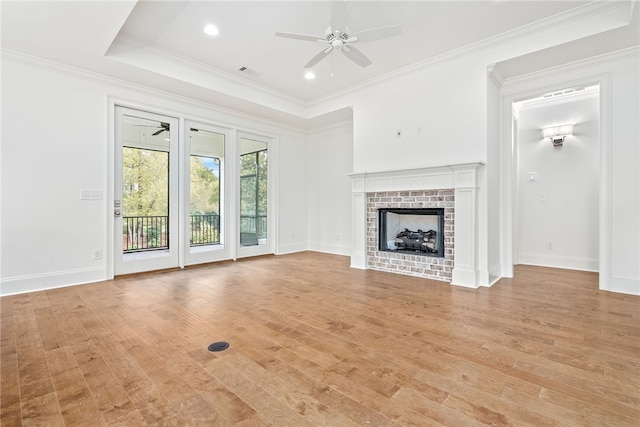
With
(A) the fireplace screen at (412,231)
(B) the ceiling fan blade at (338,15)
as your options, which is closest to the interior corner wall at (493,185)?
(A) the fireplace screen at (412,231)

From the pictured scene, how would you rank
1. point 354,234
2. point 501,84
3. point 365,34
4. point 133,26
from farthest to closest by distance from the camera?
point 354,234 < point 501,84 < point 133,26 < point 365,34

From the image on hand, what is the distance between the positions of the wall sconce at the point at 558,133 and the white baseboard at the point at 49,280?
24.1ft

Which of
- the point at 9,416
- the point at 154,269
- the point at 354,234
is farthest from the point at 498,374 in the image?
the point at 154,269

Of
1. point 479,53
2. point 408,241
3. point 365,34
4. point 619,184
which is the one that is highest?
point 479,53

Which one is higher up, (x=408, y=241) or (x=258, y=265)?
(x=408, y=241)

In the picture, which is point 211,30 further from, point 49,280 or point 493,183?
point 493,183

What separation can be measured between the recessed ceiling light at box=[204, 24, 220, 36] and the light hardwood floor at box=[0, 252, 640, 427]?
10.5 feet

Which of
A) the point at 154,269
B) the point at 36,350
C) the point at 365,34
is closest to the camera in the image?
the point at 36,350

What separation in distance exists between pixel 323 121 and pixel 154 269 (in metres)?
4.35

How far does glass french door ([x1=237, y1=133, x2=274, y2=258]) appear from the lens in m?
6.04

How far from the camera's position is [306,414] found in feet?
4.92

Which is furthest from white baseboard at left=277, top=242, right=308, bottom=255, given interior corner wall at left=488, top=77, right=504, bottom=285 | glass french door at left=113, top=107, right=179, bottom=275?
interior corner wall at left=488, top=77, right=504, bottom=285

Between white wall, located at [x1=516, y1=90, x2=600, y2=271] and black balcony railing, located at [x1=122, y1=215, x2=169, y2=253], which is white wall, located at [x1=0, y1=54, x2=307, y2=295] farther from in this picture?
white wall, located at [x1=516, y1=90, x2=600, y2=271]

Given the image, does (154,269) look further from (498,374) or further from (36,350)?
(498,374)
